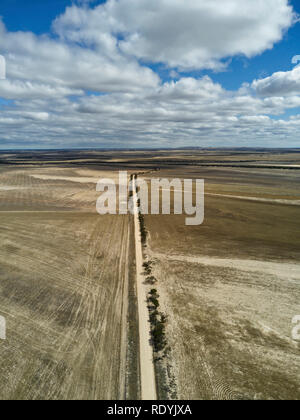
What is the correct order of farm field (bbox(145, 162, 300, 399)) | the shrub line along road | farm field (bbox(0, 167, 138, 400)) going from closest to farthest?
1. the shrub line along road
2. farm field (bbox(0, 167, 138, 400))
3. farm field (bbox(145, 162, 300, 399))

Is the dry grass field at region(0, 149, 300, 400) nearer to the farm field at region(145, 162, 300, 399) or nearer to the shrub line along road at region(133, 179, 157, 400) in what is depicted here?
the farm field at region(145, 162, 300, 399)

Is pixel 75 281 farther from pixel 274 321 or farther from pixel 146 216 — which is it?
pixel 146 216

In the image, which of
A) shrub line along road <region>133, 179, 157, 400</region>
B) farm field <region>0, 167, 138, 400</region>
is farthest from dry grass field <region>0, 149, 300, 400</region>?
shrub line along road <region>133, 179, 157, 400</region>

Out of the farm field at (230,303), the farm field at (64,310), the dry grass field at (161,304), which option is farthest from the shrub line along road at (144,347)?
the farm field at (230,303)

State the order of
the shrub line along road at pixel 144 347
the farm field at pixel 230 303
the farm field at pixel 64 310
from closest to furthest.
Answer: the shrub line along road at pixel 144 347 → the farm field at pixel 64 310 → the farm field at pixel 230 303

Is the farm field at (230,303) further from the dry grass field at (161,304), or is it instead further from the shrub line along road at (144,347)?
the shrub line along road at (144,347)
